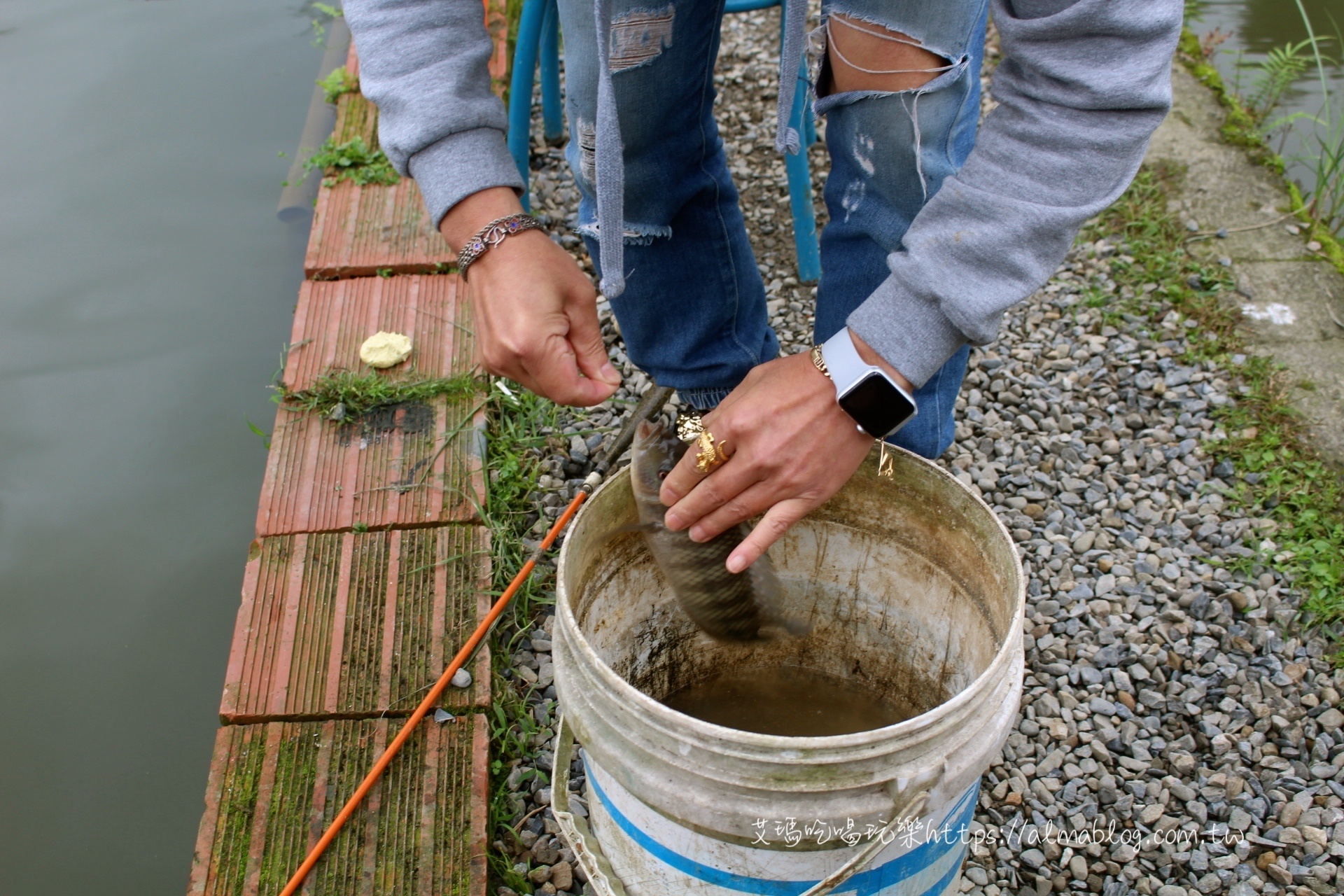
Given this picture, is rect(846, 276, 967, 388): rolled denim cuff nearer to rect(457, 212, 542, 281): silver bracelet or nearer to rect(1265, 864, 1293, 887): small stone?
rect(457, 212, 542, 281): silver bracelet

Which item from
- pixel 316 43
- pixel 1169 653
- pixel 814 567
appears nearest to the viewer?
pixel 814 567

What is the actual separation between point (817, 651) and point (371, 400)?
1421 millimetres

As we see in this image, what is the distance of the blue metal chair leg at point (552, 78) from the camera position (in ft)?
10.8

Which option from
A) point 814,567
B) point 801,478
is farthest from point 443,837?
point 801,478

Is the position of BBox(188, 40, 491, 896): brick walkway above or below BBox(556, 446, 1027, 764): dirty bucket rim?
below

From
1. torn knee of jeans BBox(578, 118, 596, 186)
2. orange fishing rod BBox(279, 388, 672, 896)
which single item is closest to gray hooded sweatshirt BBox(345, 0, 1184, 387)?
torn knee of jeans BBox(578, 118, 596, 186)

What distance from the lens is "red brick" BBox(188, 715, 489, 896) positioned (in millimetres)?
1870

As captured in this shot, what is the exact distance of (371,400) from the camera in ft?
9.00

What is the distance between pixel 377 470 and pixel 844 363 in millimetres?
1571

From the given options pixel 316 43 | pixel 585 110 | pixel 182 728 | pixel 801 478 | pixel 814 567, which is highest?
Answer: pixel 316 43

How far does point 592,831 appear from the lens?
73.5 inches

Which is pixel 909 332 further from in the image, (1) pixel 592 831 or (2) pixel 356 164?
(2) pixel 356 164

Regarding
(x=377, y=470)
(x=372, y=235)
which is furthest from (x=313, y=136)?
(x=377, y=470)

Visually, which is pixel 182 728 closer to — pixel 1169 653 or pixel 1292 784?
pixel 1169 653
